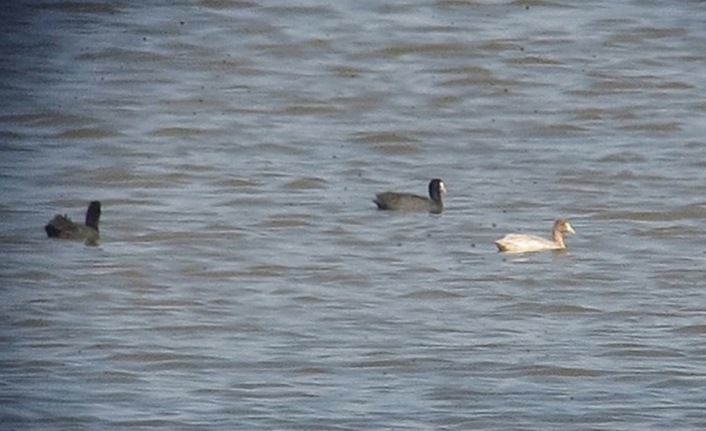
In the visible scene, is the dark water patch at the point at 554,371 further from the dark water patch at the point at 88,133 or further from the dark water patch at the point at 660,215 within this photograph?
the dark water patch at the point at 88,133

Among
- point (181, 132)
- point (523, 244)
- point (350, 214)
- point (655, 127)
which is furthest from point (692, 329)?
point (181, 132)

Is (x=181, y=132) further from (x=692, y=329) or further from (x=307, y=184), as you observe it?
(x=692, y=329)

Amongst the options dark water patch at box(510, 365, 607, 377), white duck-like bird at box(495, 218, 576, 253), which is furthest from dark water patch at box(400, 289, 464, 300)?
dark water patch at box(510, 365, 607, 377)

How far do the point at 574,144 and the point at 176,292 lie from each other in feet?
12.9

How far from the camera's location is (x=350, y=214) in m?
10.1

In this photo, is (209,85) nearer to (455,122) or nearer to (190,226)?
(455,122)

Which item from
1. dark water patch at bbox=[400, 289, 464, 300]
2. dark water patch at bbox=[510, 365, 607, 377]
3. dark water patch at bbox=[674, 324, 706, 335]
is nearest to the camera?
dark water patch at bbox=[510, 365, 607, 377]

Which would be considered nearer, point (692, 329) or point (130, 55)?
point (692, 329)

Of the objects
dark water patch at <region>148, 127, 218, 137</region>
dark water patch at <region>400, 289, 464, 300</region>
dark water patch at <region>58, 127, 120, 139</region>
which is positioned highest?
dark water patch at <region>400, 289, 464, 300</region>

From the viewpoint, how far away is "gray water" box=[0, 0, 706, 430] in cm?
630

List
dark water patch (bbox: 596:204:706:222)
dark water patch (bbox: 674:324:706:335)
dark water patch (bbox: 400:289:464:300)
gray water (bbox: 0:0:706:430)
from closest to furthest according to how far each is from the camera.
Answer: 1. gray water (bbox: 0:0:706:430)
2. dark water patch (bbox: 674:324:706:335)
3. dark water patch (bbox: 400:289:464:300)
4. dark water patch (bbox: 596:204:706:222)

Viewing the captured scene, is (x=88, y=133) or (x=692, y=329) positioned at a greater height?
(x=692, y=329)

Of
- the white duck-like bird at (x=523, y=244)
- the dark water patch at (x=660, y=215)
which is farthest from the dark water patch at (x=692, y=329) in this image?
the dark water patch at (x=660, y=215)

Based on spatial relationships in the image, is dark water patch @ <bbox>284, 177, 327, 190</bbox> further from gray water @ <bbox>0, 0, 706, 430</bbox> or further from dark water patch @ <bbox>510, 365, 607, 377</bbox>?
dark water patch @ <bbox>510, 365, 607, 377</bbox>
